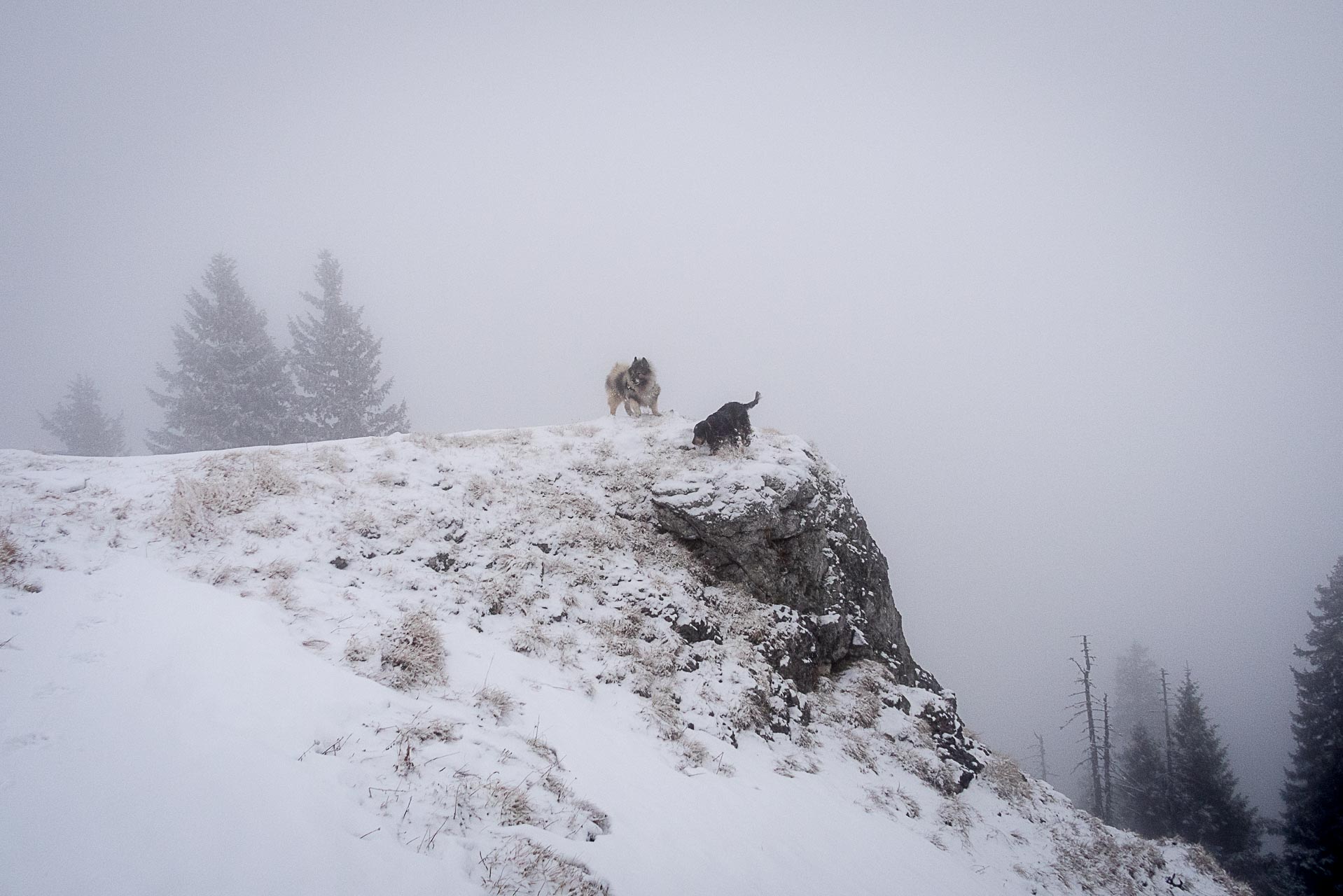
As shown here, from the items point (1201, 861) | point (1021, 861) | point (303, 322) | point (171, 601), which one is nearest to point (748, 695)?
point (1021, 861)

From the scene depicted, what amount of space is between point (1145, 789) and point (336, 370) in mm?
41965

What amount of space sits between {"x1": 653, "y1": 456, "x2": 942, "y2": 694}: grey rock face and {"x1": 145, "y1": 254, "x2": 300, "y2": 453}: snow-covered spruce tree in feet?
69.5

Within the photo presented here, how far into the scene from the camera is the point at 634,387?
14.8 metres

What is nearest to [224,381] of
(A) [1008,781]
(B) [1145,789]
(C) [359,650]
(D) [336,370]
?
(D) [336,370]

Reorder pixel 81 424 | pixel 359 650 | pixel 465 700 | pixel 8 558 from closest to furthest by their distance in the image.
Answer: pixel 8 558 → pixel 465 700 → pixel 359 650 → pixel 81 424

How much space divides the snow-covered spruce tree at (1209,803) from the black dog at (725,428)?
2589cm

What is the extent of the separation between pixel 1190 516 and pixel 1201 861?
194223 mm

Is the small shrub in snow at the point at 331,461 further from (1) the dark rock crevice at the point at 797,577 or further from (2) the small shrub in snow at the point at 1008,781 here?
(2) the small shrub in snow at the point at 1008,781

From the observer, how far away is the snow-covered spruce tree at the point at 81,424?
1120 inches

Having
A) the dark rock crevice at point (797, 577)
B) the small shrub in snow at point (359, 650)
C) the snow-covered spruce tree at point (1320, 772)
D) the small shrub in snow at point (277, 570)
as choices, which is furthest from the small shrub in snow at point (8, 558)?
the snow-covered spruce tree at point (1320, 772)

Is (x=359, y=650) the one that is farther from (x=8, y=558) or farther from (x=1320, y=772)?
(x=1320, y=772)

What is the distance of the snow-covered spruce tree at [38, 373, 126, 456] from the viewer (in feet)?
93.4

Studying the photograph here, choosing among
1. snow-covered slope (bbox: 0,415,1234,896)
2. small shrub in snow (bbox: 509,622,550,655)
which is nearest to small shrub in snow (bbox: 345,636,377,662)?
snow-covered slope (bbox: 0,415,1234,896)

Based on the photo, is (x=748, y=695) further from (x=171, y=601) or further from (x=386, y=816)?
(x=171, y=601)
